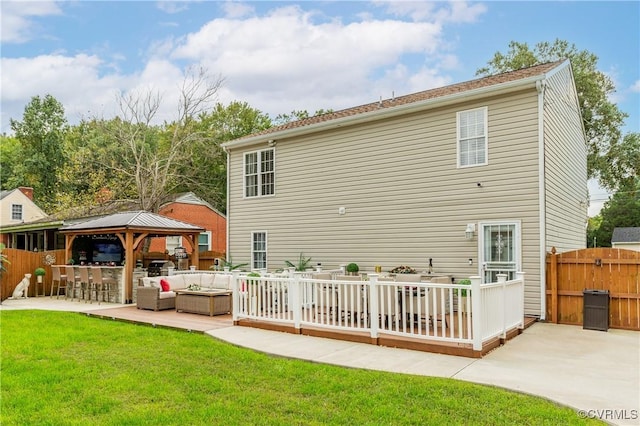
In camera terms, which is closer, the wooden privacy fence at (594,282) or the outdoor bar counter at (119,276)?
the wooden privacy fence at (594,282)

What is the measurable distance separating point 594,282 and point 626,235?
24.7 metres

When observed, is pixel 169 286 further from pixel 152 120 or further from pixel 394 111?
pixel 152 120

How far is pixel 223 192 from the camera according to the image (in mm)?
30344

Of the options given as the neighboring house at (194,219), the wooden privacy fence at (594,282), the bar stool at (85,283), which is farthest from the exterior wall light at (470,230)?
the neighboring house at (194,219)

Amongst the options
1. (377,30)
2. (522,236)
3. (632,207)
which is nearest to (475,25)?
(377,30)

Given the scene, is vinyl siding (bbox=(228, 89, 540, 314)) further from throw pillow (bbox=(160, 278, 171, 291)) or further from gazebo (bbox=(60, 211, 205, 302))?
throw pillow (bbox=(160, 278, 171, 291))

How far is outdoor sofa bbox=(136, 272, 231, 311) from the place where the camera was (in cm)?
1087

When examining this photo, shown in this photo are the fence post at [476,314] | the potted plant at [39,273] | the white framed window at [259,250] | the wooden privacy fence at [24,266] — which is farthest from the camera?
the potted plant at [39,273]

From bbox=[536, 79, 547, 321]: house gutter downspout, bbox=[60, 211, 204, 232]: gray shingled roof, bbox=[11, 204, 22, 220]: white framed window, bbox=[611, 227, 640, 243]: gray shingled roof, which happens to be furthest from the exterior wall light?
bbox=[11, 204, 22, 220]: white framed window

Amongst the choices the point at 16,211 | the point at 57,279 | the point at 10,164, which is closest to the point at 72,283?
the point at 57,279

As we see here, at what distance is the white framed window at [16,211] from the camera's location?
31.1 m

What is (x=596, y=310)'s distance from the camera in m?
8.21

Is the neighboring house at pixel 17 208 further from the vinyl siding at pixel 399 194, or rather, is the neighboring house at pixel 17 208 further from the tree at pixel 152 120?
the vinyl siding at pixel 399 194

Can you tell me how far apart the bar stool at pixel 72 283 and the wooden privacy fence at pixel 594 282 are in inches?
492
